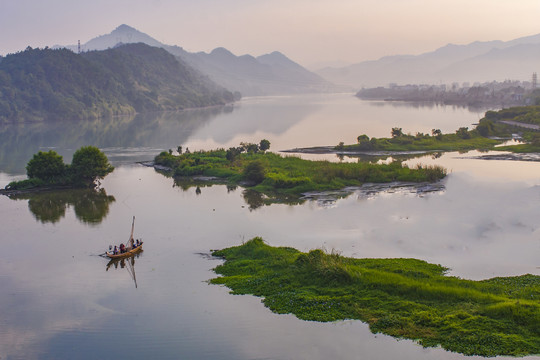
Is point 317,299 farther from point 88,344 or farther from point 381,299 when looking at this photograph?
point 88,344

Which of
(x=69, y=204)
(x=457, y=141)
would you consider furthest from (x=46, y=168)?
(x=457, y=141)

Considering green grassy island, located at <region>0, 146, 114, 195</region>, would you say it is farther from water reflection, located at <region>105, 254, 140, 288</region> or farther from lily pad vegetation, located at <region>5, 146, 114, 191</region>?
water reflection, located at <region>105, 254, 140, 288</region>

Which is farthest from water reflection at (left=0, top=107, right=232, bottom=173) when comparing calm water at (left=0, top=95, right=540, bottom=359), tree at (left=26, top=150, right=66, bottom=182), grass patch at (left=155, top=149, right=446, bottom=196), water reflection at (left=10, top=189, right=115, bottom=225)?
grass patch at (left=155, top=149, right=446, bottom=196)

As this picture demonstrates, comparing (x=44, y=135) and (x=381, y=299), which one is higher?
(x=44, y=135)

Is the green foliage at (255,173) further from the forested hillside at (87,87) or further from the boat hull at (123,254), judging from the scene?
the forested hillside at (87,87)

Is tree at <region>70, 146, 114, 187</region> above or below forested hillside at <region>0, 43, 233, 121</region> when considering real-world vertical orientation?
below

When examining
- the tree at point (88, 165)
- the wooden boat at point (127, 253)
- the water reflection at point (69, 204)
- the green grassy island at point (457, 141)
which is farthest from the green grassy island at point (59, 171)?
the green grassy island at point (457, 141)

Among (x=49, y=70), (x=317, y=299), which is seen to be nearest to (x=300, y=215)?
(x=317, y=299)

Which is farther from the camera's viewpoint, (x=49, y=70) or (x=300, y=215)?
(x=49, y=70)
